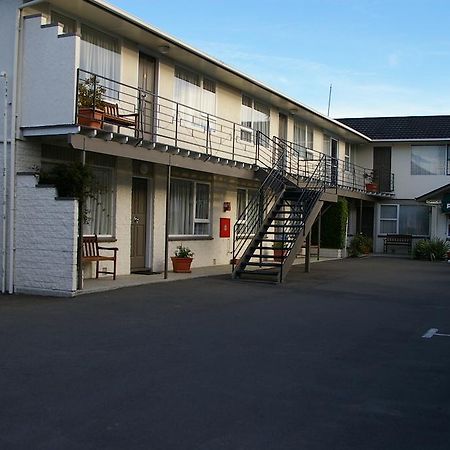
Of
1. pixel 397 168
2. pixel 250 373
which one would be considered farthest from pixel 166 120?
pixel 397 168

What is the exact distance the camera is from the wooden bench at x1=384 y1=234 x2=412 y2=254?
30578 mm

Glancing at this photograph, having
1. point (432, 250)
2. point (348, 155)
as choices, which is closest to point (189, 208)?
point (432, 250)

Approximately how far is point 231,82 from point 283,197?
13.3ft

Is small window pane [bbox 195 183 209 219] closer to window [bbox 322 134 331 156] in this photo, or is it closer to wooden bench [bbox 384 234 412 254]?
window [bbox 322 134 331 156]

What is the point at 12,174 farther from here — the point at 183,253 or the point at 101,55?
the point at 183,253

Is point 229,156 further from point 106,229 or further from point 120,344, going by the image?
point 120,344

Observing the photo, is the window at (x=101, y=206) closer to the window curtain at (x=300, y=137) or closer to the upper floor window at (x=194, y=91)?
the upper floor window at (x=194, y=91)

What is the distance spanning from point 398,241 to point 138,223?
1830 cm

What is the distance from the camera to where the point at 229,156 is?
19.3 metres

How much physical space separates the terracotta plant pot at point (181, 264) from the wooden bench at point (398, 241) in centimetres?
1696

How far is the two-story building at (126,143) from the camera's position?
11852 millimetres

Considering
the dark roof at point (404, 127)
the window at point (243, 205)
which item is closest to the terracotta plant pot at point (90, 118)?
the window at point (243, 205)

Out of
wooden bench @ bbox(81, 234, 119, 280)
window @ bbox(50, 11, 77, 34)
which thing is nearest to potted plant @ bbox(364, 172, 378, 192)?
wooden bench @ bbox(81, 234, 119, 280)

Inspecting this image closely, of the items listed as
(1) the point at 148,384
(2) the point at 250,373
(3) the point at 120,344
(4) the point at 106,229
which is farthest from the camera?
(4) the point at 106,229
